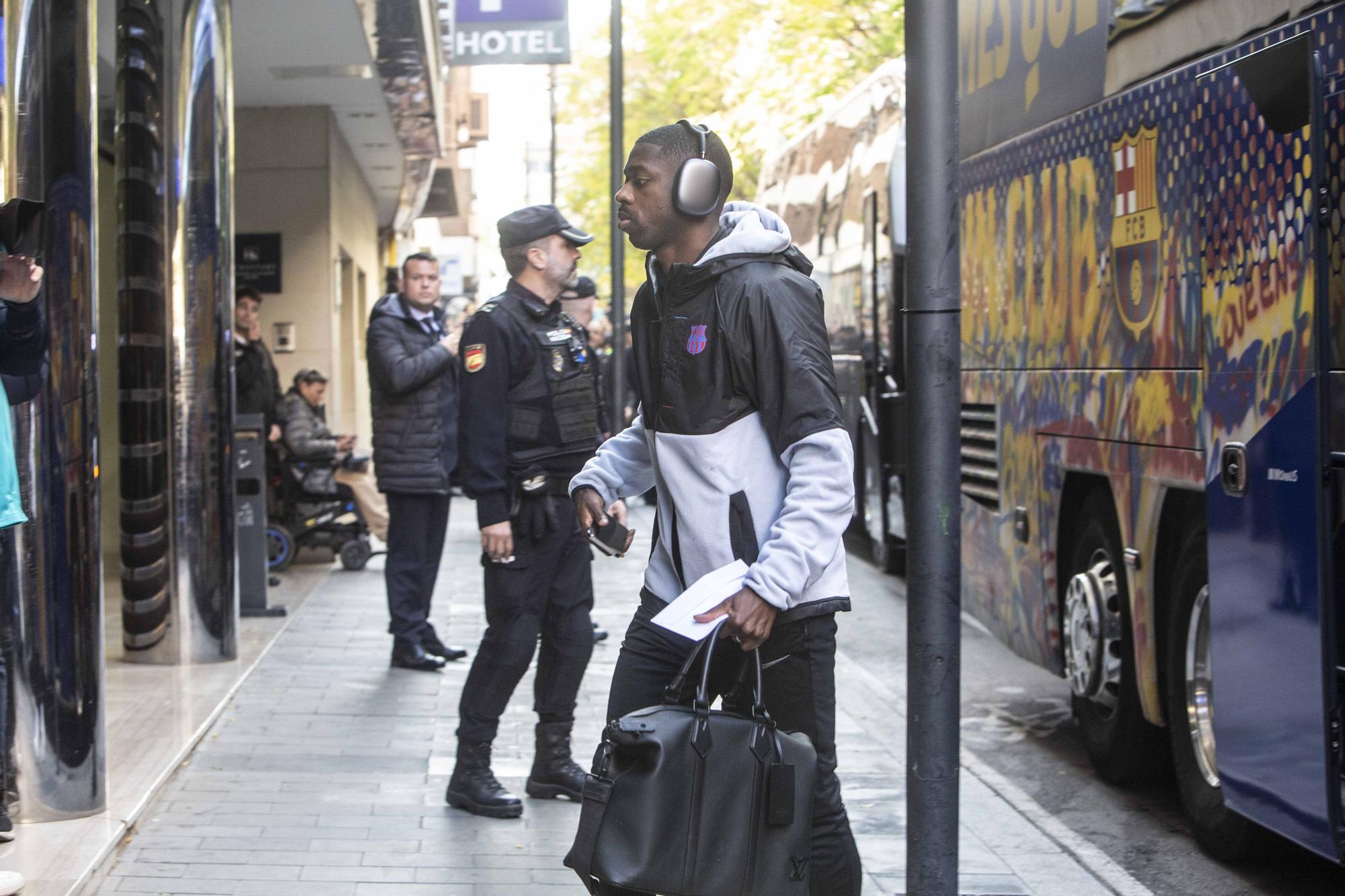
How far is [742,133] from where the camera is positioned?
3072 cm

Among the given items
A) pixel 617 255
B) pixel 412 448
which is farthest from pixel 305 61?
pixel 412 448

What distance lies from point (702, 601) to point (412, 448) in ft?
17.6

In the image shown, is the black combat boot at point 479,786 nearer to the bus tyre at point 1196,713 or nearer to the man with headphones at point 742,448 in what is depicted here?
the man with headphones at point 742,448

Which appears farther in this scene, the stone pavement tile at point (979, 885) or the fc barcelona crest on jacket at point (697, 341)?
the stone pavement tile at point (979, 885)

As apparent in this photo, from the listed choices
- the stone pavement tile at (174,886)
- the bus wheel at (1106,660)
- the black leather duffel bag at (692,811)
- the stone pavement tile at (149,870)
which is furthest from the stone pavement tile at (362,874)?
the bus wheel at (1106,660)

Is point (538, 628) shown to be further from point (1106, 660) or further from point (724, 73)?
point (724, 73)

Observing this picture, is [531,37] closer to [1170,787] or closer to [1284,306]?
[1170,787]

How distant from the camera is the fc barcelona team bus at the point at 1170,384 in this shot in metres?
4.40

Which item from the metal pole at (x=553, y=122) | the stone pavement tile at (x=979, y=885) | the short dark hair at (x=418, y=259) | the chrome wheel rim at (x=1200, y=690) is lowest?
the stone pavement tile at (x=979, y=885)

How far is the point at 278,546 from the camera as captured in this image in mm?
12383

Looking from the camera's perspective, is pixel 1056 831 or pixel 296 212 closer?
pixel 1056 831

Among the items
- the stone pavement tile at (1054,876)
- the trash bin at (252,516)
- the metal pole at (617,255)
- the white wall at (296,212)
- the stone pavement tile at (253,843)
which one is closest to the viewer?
the stone pavement tile at (1054,876)

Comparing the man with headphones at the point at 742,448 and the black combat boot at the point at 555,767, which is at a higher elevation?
the man with headphones at the point at 742,448

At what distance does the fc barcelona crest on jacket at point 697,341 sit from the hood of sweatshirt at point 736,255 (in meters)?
0.09
